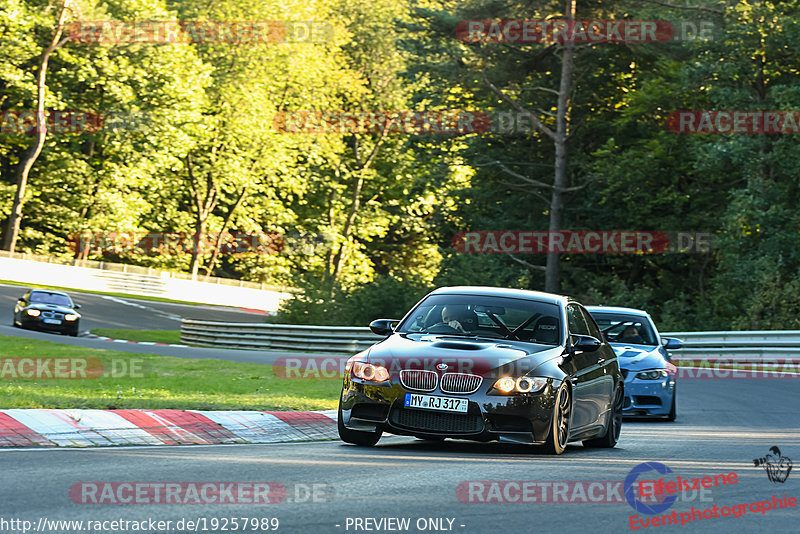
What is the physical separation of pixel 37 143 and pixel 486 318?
5029 centimetres

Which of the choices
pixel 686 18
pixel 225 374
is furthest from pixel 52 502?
pixel 686 18

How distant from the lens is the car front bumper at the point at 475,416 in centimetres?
977

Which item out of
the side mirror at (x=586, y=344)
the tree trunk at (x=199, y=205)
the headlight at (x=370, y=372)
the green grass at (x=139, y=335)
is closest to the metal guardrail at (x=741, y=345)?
the green grass at (x=139, y=335)

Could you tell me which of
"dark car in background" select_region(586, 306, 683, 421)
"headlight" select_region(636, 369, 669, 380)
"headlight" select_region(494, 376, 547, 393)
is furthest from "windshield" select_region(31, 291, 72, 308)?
"headlight" select_region(494, 376, 547, 393)

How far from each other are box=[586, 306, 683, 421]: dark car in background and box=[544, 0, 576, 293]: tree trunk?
23266 mm

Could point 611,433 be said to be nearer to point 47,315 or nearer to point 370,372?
point 370,372

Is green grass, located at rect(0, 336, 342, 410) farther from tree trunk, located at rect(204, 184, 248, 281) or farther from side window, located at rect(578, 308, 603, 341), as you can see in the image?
tree trunk, located at rect(204, 184, 248, 281)

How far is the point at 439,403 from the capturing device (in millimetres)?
9805

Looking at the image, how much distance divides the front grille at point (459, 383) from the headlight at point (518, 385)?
170 millimetres

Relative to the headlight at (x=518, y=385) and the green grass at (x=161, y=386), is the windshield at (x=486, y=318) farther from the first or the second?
the green grass at (x=161, y=386)

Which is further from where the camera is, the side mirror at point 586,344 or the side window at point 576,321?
the side window at point 576,321

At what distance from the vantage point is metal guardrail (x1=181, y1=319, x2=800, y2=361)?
2770 cm

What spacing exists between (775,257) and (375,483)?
2710 cm

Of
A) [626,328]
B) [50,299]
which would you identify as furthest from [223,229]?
[626,328]
